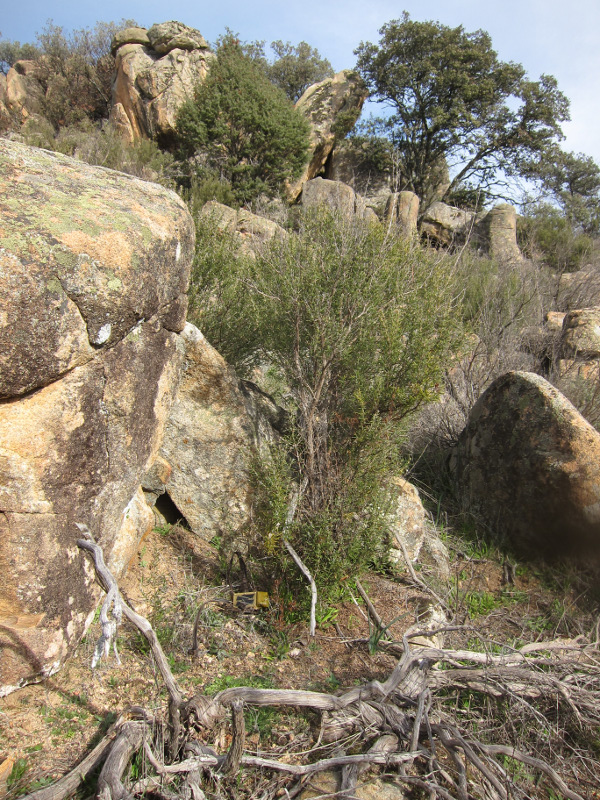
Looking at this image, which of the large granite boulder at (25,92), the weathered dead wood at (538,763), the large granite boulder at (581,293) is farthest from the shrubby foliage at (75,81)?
the weathered dead wood at (538,763)

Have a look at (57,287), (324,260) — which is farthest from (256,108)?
(57,287)

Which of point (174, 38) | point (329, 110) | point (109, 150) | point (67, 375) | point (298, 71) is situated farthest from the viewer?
point (298, 71)

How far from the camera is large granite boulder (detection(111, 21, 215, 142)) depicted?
14.9 meters

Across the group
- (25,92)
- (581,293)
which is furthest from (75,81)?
(581,293)

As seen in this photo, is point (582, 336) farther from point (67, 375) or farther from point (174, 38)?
point (174, 38)

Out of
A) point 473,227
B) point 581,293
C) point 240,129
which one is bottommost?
point 581,293

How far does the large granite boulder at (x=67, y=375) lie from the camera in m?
2.82

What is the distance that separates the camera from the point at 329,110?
58.7 feet

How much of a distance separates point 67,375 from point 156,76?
1484 cm

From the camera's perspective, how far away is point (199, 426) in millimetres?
4605

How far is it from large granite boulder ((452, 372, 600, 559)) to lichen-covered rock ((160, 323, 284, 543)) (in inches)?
97.8

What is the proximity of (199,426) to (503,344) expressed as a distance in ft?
15.2

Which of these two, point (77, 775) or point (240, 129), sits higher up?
point (240, 129)

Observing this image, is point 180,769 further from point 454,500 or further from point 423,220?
point 423,220
